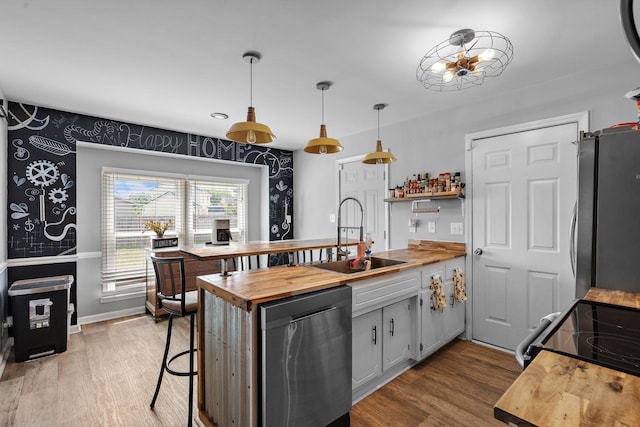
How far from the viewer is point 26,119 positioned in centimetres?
319

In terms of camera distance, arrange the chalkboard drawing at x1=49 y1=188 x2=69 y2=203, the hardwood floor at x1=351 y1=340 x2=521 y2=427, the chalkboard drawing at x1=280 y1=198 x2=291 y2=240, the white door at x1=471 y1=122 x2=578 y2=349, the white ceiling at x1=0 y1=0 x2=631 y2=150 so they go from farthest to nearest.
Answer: the chalkboard drawing at x1=280 y1=198 x2=291 y2=240 → the chalkboard drawing at x1=49 y1=188 x2=69 y2=203 → the white door at x1=471 y1=122 x2=578 y2=349 → the hardwood floor at x1=351 y1=340 x2=521 y2=427 → the white ceiling at x1=0 y1=0 x2=631 y2=150

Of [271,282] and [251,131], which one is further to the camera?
[251,131]

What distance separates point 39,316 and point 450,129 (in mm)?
4571

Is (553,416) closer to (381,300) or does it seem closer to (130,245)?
(381,300)

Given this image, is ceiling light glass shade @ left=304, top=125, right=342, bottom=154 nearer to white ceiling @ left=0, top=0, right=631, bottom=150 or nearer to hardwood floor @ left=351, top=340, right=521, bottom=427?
white ceiling @ left=0, top=0, right=631, bottom=150

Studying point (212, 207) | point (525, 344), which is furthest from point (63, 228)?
point (525, 344)

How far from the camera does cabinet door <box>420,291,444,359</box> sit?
255 centimetres

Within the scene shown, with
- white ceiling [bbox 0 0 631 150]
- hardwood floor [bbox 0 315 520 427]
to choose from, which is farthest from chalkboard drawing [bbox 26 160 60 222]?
hardwood floor [bbox 0 315 520 427]

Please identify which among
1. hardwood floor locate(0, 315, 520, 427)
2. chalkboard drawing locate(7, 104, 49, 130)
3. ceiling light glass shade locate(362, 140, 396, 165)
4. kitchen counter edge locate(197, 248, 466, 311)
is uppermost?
chalkboard drawing locate(7, 104, 49, 130)

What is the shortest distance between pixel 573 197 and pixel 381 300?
1933mm

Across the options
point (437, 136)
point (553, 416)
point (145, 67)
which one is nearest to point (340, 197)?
point (437, 136)

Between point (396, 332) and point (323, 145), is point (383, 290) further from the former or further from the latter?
point (323, 145)

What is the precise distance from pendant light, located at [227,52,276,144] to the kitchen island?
37.0 inches

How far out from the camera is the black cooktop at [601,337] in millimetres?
752
